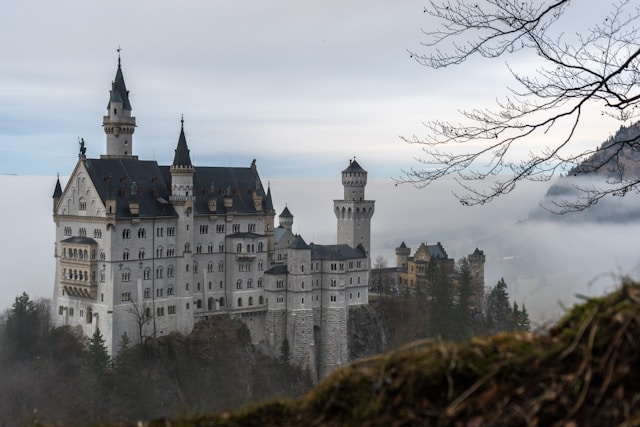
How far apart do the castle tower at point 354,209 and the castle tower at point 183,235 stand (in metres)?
32.9

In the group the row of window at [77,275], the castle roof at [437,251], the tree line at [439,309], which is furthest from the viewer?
the castle roof at [437,251]

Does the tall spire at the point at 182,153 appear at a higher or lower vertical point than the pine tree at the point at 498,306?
higher

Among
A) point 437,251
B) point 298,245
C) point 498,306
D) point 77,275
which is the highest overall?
point 437,251

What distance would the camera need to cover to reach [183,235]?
226 ft

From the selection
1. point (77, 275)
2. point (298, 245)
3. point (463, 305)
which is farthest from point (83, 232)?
point (463, 305)

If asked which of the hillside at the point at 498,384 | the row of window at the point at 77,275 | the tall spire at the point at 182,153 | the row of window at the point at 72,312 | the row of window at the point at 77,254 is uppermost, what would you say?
the tall spire at the point at 182,153

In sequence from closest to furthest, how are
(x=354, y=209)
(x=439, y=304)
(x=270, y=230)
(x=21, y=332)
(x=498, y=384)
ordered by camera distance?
(x=498, y=384) → (x=21, y=332) → (x=270, y=230) → (x=439, y=304) → (x=354, y=209)

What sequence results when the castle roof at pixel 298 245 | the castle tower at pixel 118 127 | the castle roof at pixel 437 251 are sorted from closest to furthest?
the castle tower at pixel 118 127 → the castle roof at pixel 298 245 → the castle roof at pixel 437 251

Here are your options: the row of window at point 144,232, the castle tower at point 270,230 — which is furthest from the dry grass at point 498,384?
the castle tower at point 270,230

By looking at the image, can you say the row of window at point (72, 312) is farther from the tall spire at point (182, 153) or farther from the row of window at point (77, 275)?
the tall spire at point (182, 153)

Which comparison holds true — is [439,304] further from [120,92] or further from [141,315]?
[120,92]

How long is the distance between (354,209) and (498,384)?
306ft

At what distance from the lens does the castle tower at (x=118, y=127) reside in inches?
2933

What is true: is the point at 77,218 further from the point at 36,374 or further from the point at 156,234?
the point at 36,374
